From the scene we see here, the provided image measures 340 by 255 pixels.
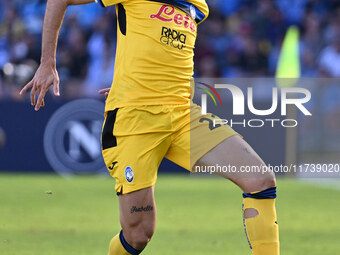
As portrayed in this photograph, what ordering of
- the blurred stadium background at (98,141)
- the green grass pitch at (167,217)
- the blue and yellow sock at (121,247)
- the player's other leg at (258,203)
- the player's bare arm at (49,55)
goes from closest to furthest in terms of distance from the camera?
the player's other leg at (258,203) < the player's bare arm at (49,55) < the blue and yellow sock at (121,247) < the green grass pitch at (167,217) < the blurred stadium background at (98,141)

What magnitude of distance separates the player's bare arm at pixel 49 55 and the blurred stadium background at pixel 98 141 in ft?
6.95

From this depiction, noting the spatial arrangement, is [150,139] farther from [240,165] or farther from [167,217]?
[167,217]

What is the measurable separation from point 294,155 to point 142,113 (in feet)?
29.7

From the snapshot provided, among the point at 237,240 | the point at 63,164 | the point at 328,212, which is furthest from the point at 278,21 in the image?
the point at 237,240

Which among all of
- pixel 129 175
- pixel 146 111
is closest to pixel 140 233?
pixel 129 175

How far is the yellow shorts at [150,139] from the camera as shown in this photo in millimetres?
4559

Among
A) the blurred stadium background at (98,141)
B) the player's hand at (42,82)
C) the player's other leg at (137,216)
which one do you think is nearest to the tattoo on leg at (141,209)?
the player's other leg at (137,216)

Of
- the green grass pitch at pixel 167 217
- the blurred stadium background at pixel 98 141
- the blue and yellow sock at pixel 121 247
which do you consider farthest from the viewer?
the blurred stadium background at pixel 98 141

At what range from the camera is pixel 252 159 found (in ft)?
14.6

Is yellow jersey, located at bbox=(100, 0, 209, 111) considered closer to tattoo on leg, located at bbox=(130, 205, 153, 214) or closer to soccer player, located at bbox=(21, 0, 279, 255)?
soccer player, located at bbox=(21, 0, 279, 255)

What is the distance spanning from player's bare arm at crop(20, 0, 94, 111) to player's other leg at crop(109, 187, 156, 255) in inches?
30.2

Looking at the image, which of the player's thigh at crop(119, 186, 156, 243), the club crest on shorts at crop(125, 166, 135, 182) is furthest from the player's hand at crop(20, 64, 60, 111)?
the player's thigh at crop(119, 186, 156, 243)

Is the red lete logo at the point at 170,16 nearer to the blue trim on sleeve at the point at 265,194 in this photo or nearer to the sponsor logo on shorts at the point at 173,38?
the sponsor logo on shorts at the point at 173,38

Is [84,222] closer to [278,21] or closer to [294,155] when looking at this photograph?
[294,155]
